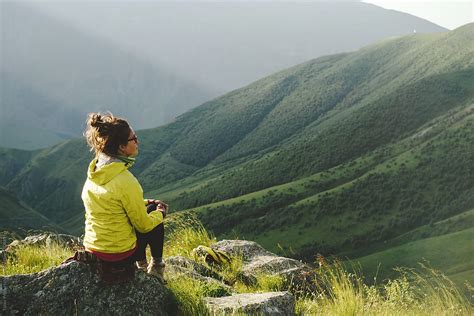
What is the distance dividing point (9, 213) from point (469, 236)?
15892cm

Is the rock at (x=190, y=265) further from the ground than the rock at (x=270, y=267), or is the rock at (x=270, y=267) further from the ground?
the rock at (x=190, y=265)

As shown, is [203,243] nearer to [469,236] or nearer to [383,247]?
[469,236]

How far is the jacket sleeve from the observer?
19.8 feet

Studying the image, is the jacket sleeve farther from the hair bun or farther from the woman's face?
the hair bun

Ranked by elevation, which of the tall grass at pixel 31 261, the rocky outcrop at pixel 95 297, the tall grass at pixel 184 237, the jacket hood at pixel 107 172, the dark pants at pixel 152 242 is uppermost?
the jacket hood at pixel 107 172

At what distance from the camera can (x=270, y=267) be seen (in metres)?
9.32

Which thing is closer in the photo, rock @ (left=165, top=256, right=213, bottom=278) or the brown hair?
the brown hair

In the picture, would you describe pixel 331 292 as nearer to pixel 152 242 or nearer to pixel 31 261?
pixel 152 242

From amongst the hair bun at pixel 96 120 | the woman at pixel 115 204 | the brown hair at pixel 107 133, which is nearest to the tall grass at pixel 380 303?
the woman at pixel 115 204

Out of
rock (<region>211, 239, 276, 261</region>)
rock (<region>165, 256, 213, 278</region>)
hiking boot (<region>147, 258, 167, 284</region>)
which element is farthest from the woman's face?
rock (<region>211, 239, 276, 261</region>)

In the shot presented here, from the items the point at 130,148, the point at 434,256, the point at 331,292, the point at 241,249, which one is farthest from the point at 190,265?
the point at 434,256

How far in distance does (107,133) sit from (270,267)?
4.73m

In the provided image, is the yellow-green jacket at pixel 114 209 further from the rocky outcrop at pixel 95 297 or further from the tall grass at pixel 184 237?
the tall grass at pixel 184 237

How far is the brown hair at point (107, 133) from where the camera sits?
20.7ft
